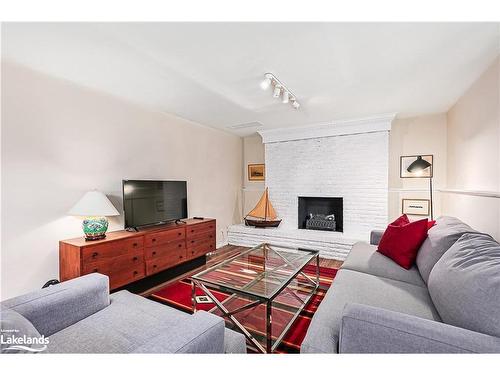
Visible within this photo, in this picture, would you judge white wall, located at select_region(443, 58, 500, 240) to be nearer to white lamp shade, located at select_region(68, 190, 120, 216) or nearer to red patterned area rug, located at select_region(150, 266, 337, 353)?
red patterned area rug, located at select_region(150, 266, 337, 353)

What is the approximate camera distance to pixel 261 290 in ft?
5.63

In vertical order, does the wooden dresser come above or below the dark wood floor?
above

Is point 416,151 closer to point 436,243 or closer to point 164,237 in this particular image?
point 436,243

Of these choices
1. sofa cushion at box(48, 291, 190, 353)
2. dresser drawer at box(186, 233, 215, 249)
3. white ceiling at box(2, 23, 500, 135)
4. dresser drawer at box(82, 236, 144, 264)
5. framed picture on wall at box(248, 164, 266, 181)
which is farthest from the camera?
framed picture on wall at box(248, 164, 266, 181)

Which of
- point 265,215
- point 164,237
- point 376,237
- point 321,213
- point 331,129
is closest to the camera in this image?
point 376,237

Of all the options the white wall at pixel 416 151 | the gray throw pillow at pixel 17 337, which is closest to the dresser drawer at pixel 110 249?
the gray throw pillow at pixel 17 337

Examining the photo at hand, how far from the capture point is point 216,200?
4.31m

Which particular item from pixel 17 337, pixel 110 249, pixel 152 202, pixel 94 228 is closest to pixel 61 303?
pixel 17 337

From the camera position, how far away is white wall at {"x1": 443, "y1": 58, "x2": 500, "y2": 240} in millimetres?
1899


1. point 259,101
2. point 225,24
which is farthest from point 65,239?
point 259,101

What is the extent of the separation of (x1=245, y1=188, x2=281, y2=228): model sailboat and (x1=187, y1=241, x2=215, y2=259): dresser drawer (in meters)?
1.15

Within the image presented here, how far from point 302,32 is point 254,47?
361 millimetres

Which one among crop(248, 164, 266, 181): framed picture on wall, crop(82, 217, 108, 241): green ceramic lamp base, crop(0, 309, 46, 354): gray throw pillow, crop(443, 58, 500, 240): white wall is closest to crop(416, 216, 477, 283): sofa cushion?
crop(443, 58, 500, 240): white wall

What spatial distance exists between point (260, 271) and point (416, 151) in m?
3.19
